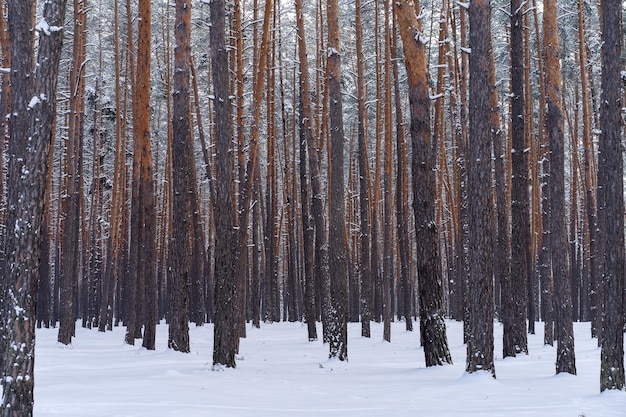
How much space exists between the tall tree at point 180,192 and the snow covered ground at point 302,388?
64 cm

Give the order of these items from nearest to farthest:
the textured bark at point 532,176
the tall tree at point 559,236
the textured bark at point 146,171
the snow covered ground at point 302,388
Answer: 1. the snow covered ground at point 302,388
2. the tall tree at point 559,236
3. the textured bark at point 146,171
4. the textured bark at point 532,176

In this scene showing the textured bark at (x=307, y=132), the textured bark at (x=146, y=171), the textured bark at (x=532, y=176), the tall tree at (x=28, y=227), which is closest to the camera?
the tall tree at (x=28, y=227)

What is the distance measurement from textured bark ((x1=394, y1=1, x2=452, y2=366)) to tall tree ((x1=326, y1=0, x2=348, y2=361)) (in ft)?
8.70

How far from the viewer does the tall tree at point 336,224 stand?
1317 cm

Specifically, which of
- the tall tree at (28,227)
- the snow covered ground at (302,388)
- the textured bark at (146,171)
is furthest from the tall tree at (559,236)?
the textured bark at (146,171)

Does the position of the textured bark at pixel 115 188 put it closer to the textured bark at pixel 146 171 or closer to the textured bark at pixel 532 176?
the textured bark at pixel 146 171

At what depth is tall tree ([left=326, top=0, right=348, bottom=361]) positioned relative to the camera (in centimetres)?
1317

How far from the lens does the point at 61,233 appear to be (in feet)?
113

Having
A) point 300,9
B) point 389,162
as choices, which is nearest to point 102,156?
point 389,162

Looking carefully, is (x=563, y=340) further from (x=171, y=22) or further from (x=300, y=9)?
(x=171, y=22)

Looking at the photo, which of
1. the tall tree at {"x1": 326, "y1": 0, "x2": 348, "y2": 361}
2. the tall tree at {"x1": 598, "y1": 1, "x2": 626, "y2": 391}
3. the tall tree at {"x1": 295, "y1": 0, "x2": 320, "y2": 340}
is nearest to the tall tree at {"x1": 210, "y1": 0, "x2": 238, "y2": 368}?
the tall tree at {"x1": 326, "y1": 0, "x2": 348, "y2": 361}

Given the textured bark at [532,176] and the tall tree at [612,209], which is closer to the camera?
the tall tree at [612,209]

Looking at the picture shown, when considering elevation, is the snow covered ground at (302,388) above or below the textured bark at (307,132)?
below

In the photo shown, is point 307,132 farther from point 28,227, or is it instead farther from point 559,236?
point 28,227
